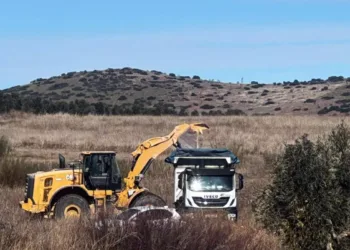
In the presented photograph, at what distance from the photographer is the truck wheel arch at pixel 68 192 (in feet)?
62.1

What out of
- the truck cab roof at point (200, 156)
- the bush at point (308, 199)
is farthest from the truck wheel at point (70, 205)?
the bush at point (308, 199)

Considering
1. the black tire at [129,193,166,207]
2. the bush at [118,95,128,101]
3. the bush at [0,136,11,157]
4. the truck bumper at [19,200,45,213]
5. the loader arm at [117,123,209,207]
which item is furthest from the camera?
the bush at [118,95,128,101]

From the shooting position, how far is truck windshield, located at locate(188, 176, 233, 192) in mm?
17953

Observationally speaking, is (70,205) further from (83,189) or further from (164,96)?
(164,96)

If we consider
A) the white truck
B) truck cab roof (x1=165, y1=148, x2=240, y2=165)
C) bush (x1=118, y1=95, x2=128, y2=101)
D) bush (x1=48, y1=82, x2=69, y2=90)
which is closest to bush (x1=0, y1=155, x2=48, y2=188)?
truck cab roof (x1=165, y1=148, x2=240, y2=165)

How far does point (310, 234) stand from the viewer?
13070mm

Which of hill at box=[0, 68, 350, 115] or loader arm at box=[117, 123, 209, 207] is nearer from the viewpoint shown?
loader arm at box=[117, 123, 209, 207]

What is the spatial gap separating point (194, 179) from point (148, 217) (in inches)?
312

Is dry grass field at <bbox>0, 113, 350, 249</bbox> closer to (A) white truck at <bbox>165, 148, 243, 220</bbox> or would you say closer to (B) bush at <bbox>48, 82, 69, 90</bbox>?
(A) white truck at <bbox>165, 148, 243, 220</bbox>

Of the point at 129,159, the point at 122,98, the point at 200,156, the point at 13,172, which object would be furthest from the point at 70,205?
the point at 122,98

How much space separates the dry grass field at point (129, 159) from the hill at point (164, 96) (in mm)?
18758

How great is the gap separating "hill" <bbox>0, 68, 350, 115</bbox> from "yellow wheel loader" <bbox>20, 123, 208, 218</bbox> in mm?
49868

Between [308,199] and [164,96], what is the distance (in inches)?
3796

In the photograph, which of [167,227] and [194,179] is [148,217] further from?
[194,179]
